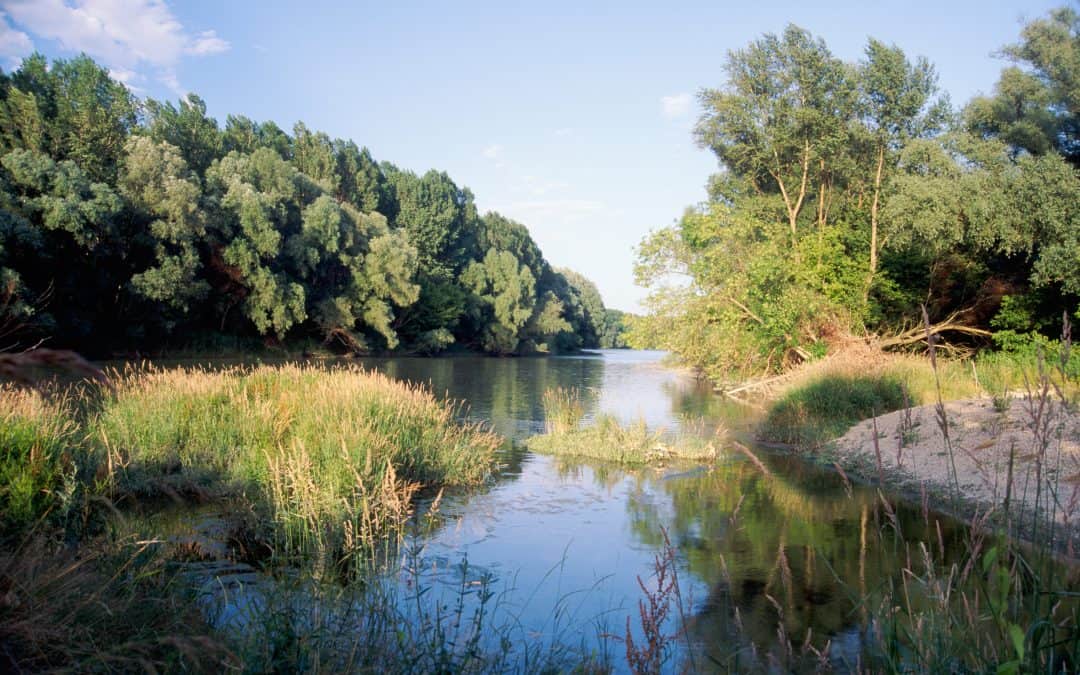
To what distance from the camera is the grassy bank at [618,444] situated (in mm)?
14602

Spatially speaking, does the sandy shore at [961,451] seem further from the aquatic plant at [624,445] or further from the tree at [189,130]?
the tree at [189,130]

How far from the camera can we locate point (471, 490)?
11703 millimetres

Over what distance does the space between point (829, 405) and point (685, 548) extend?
35.3 feet

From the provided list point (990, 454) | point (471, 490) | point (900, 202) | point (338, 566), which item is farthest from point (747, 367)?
point (338, 566)

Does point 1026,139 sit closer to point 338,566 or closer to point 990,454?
point 990,454

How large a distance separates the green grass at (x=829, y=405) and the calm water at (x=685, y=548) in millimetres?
2545

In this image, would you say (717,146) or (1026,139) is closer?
(1026,139)

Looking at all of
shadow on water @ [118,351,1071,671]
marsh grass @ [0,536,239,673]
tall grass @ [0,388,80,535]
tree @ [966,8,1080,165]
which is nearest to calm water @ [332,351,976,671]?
shadow on water @ [118,351,1071,671]

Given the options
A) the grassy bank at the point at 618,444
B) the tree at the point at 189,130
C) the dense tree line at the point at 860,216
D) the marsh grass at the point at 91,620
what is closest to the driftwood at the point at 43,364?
the marsh grass at the point at 91,620

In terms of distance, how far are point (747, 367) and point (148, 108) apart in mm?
38880

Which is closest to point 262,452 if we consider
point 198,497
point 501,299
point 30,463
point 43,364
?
point 198,497

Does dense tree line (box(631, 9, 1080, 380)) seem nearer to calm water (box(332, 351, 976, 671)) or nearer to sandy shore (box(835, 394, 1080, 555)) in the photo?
sandy shore (box(835, 394, 1080, 555))

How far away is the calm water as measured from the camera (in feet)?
20.4

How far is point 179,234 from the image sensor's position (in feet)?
115
